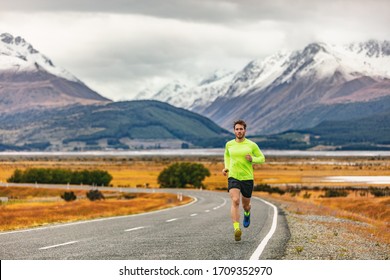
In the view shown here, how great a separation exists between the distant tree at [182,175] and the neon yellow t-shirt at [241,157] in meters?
105

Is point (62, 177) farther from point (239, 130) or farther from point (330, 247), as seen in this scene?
point (239, 130)

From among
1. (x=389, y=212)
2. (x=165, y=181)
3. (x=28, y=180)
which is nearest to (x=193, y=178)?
(x=165, y=181)

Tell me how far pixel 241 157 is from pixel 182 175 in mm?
105696

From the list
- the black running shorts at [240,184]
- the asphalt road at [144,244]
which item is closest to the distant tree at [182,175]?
the asphalt road at [144,244]

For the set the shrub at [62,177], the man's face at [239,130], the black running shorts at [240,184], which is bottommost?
the shrub at [62,177]

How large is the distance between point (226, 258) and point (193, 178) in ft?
355

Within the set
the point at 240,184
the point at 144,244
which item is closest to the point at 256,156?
the point at 240,184

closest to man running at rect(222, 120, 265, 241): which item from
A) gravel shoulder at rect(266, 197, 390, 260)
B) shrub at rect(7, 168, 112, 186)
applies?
gravel shoulder at rect(266, 197, 390, 260)

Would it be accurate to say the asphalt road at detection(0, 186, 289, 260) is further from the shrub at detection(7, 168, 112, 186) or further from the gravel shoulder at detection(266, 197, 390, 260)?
the shrub at detection(7, 168, 112, 186)

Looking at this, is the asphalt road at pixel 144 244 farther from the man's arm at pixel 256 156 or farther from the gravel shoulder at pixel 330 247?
the man's arm at pixel 256 156

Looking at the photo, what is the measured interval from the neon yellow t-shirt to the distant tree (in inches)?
4116

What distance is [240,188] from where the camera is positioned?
18062 mm

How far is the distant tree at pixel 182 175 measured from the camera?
122750 millimetres
